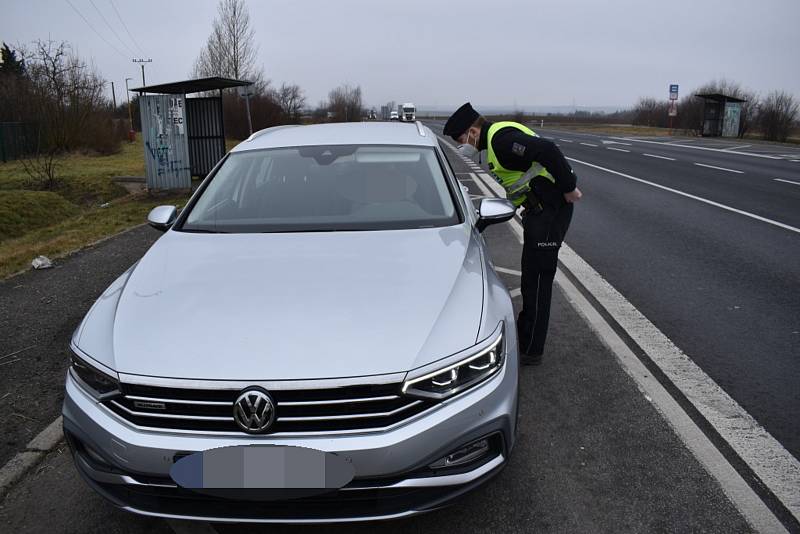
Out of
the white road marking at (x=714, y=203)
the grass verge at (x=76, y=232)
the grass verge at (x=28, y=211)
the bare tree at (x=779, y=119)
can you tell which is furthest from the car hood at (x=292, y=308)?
the bare tree at (x=779, y=119)

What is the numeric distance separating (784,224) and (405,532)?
860cm

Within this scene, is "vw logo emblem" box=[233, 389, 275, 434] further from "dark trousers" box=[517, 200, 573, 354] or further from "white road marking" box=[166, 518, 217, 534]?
"dark trousers" box=[517, 200, 573, 354]

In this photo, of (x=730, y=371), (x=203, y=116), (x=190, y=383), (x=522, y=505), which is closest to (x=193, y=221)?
(x=190, y=383)

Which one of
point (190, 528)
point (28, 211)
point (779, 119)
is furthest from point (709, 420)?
point (779, 119)

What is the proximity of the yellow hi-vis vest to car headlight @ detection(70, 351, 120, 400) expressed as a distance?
260 cm

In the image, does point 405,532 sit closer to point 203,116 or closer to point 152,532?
point 152,532

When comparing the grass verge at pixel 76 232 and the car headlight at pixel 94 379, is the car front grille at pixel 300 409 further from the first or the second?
the grass verge at pixel 76 232

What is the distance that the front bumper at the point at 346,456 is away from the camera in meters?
2.18

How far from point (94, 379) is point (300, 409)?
862 millimetres

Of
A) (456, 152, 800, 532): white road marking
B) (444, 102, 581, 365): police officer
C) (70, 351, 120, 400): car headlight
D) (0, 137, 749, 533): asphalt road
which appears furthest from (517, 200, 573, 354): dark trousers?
(70, 351, 120, 400): car headlight

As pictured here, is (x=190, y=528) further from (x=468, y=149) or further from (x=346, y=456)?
(x=468, y=149)

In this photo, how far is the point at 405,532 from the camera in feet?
8.50

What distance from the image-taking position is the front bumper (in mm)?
2178

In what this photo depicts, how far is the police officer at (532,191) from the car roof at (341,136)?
1.42 ft
